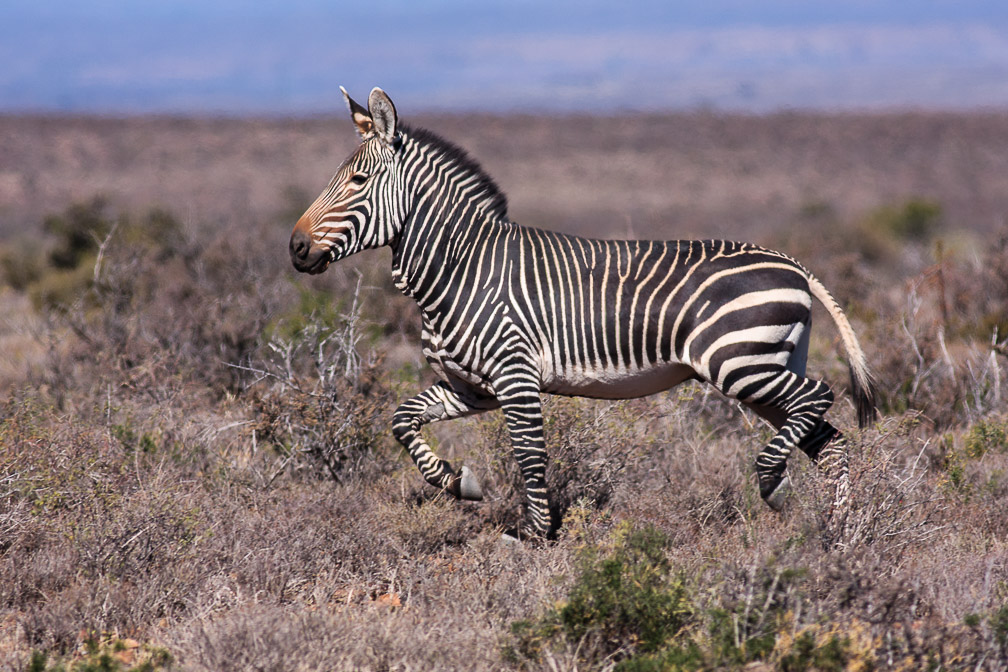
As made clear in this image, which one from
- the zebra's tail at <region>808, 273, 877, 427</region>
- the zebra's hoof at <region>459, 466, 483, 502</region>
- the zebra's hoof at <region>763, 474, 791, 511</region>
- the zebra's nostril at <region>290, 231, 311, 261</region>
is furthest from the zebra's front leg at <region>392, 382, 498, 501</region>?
the zebra's tail at <region>808, 273, 877, 427</region>

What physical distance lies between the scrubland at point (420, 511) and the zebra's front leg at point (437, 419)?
0.20 meters

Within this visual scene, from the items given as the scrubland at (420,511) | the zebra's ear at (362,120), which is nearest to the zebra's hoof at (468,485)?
the scrubland at (420,511)

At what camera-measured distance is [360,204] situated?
5.97m

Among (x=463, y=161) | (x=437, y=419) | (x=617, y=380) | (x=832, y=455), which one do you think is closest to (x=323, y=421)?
(x=437, y=419)

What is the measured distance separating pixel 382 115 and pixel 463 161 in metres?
0.60

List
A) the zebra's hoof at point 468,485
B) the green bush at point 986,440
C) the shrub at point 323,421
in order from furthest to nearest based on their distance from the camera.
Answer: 1. the green bush at point 986,440
2. the shrub at point 323,421
3. the zebra's hoof at point 468,485

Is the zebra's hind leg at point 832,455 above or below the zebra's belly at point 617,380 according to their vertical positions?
below

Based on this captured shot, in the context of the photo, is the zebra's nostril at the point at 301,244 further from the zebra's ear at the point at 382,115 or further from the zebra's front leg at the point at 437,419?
the zebra's front leg at the point at 437,419

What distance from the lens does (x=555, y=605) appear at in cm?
444

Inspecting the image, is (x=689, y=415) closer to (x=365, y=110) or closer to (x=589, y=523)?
(x=589, y=523)

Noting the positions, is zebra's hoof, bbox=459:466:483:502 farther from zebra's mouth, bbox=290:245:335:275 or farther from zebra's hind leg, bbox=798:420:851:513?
zebra's hind leg, bbox=798:420:851:513

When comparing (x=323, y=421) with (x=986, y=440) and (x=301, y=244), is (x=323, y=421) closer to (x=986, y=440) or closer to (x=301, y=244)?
(x=301, y=244)

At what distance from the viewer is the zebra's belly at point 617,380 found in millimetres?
5938

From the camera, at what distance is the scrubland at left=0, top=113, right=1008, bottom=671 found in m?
4.34
